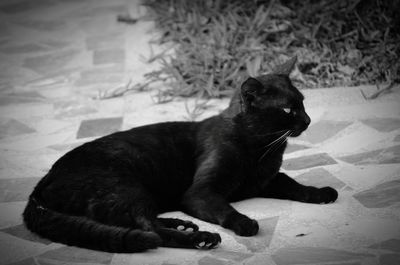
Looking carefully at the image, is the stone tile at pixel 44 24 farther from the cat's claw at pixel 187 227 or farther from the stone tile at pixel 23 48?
the cat's claw at pixel 187 227

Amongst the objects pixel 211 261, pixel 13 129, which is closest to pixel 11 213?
pixel 211 261

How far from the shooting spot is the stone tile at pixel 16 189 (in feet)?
12.3

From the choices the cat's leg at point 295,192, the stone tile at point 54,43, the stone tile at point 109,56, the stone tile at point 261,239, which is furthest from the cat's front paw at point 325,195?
the stone tile at point 54,43

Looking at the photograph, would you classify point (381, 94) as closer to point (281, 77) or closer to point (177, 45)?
point (281, 77)

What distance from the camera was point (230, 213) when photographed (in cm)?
315

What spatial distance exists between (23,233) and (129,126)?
185 cm

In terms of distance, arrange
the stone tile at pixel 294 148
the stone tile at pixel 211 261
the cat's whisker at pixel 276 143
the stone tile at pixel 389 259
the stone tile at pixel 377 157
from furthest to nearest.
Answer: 1. the stone tile at pixel 294 148
2. the stone tile at pixel 377 157
3. the cat's whisker at pixel 276 143
4. the stone tile at pixel 211 261
5. the stone tile at pixel 389 259

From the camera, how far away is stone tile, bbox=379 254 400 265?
2.74m

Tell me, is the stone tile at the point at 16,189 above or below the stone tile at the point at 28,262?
below

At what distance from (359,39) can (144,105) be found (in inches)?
95.2

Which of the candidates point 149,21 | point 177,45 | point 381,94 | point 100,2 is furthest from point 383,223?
point 100,2

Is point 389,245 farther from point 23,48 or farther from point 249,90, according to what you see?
point 23,48

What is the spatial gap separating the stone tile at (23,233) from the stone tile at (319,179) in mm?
1725

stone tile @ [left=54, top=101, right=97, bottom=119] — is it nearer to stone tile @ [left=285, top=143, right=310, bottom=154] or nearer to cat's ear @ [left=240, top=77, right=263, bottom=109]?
stone tile @ [left=285, top=143, right=310, bottom=154]
